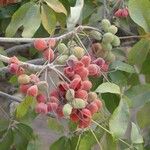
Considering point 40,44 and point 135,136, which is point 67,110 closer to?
point 40,44

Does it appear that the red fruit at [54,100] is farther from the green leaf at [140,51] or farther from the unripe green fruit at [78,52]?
the green leaf at [140,51]

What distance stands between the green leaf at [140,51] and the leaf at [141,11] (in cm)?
4

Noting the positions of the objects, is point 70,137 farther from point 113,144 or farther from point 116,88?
point 116,88

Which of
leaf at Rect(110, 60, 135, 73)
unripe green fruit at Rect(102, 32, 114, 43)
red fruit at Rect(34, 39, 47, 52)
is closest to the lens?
red fruit at Rect(34, 39, 47, 52)

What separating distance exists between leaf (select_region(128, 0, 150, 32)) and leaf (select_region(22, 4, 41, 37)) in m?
0.20

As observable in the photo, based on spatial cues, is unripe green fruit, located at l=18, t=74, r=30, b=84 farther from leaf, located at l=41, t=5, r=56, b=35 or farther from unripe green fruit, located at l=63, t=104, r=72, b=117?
leaf, located at l=41, t=5, r=56, b=35

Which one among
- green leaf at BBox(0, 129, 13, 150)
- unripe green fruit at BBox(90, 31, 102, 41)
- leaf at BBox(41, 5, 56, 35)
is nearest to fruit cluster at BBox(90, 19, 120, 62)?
unripe green fruit at BBox(90, 31, 102, 41)

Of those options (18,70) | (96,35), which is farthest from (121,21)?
(18,70)

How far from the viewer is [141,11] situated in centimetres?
112

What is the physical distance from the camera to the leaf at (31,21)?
1.08m

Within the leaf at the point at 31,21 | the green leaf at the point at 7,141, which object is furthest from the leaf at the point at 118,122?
the green leaf at the point at 7,141

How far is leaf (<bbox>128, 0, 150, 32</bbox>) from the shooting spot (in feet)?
3.66

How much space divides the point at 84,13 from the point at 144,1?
0.33 meters

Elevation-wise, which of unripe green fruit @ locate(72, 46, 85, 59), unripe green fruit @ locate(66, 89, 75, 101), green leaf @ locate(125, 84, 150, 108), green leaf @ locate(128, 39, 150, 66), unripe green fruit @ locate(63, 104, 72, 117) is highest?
unripe green fruit @ locate(72, 46, 85, 59)
